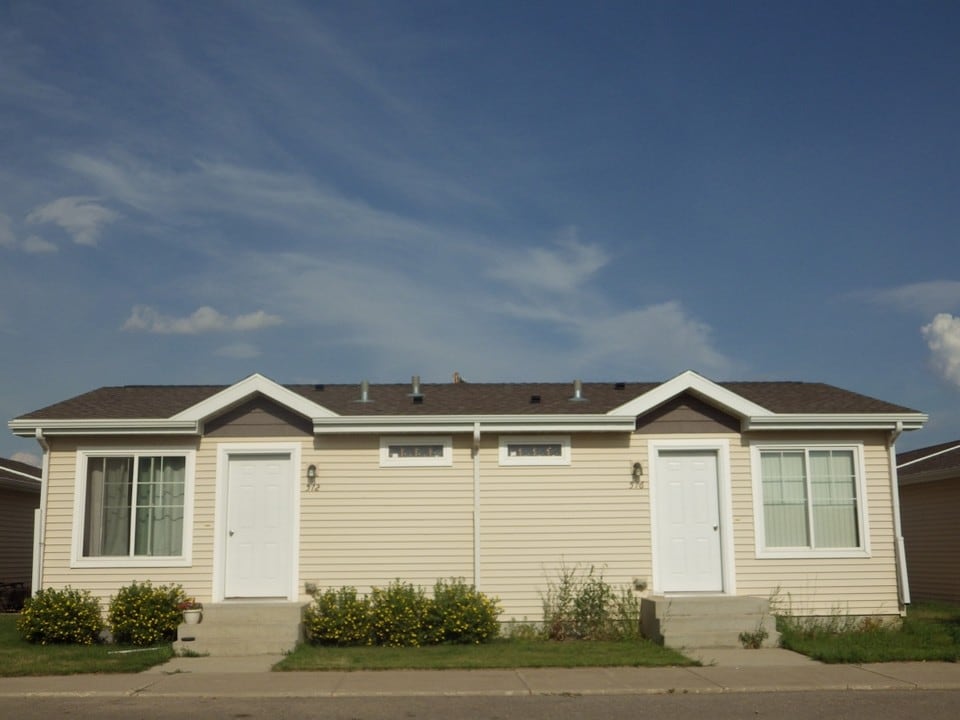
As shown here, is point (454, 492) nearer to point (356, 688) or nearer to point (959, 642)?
point (356, 688)

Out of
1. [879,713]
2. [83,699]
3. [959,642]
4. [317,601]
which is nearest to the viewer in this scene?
[879,713]

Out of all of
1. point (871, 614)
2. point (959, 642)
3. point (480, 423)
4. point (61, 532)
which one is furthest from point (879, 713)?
point (61, 532)

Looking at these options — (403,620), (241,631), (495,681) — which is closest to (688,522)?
(403,620)

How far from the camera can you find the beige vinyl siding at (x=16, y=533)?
69.2 feet

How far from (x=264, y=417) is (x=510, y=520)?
372cm

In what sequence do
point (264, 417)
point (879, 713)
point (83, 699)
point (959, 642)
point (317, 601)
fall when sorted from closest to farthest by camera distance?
point (879, 713), point (83, 699), point (959, 642), point (317, 601), point (264, 417)

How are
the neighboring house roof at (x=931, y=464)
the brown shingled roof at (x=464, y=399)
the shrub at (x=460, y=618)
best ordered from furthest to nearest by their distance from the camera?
1. the neighboring house roof at (x=931, y=464)
2. the brown shingled roof at (x=464, y=399)
3. the shrub at (x=460, y=618)

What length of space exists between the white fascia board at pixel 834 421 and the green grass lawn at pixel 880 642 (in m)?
2.69

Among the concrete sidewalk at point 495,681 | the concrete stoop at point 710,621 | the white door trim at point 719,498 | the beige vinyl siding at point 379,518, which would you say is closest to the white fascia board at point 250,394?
the beige vinyl siding at point 379,518

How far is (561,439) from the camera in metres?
13.6

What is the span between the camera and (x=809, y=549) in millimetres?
13438

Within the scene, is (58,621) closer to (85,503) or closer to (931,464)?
(85,503)

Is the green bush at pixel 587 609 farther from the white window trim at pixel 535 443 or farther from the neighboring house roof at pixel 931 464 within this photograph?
the neighboring house roof at pixel 931 464

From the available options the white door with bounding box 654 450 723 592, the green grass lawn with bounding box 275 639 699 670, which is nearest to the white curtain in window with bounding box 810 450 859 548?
the white door with bounding box 654 450 723 592
